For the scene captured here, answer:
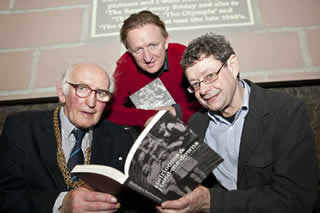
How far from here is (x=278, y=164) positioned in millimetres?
1034

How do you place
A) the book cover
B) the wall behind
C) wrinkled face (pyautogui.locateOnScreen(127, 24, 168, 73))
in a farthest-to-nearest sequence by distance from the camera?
the wall behind < the book cover < wrinkled face (pyautogui.locateOnScreen(127, 24, 168, 73))

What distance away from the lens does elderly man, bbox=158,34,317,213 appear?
980mm

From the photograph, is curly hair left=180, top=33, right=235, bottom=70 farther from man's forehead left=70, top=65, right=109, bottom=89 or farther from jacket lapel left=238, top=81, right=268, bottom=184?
man's forehead left=70, top=65, right=109, bottom=89

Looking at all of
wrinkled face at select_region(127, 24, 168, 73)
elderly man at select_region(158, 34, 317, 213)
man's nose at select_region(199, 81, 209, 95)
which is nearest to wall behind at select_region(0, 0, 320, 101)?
wrinkled face at select_region(127, 24, 168, 73)

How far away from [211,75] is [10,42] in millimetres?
2281

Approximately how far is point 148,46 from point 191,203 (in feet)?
4.00

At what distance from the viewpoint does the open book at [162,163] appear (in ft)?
2.57

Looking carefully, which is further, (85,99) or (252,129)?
(85,99)

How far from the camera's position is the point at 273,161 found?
1094 mm

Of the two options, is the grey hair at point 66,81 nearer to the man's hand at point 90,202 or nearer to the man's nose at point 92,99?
the man's nose at point 92,99

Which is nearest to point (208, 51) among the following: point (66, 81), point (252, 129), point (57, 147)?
point (252, 129)

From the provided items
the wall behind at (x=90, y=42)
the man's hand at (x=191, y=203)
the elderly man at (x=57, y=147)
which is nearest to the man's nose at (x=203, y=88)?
the man's hand at (x=191, y=203)

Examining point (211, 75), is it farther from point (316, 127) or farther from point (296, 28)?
point (296, 28)

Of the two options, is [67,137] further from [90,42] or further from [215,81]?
[90,42]
